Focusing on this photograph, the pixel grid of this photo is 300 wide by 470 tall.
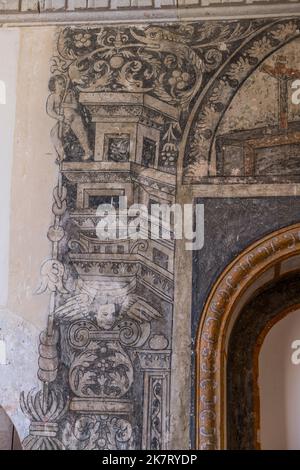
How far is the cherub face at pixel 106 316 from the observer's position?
502 cm

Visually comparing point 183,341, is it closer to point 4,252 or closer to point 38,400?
point 38,400

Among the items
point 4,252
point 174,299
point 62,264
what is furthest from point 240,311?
point 4,252

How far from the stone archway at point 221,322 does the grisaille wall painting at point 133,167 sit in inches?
6.7

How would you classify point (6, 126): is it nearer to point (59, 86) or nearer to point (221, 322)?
point (59, 86)

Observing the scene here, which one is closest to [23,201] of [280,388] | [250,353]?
[250,353]

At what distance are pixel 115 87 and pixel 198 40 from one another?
0.68 metres

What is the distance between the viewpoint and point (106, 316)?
5043mm

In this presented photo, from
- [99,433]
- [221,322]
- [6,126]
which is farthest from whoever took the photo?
[6,126]

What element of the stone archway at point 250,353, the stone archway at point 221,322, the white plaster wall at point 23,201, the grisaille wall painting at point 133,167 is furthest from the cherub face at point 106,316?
the stone archway at point 250,353

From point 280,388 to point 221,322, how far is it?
3.04 ft

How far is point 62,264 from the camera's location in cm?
517

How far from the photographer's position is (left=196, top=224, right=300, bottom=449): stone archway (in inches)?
186

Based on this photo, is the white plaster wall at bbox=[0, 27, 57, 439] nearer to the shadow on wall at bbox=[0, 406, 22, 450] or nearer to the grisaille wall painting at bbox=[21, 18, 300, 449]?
the grisaille wall painting at bbox=[21, 18, 300, 449]

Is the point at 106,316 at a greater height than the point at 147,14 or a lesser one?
lesser
